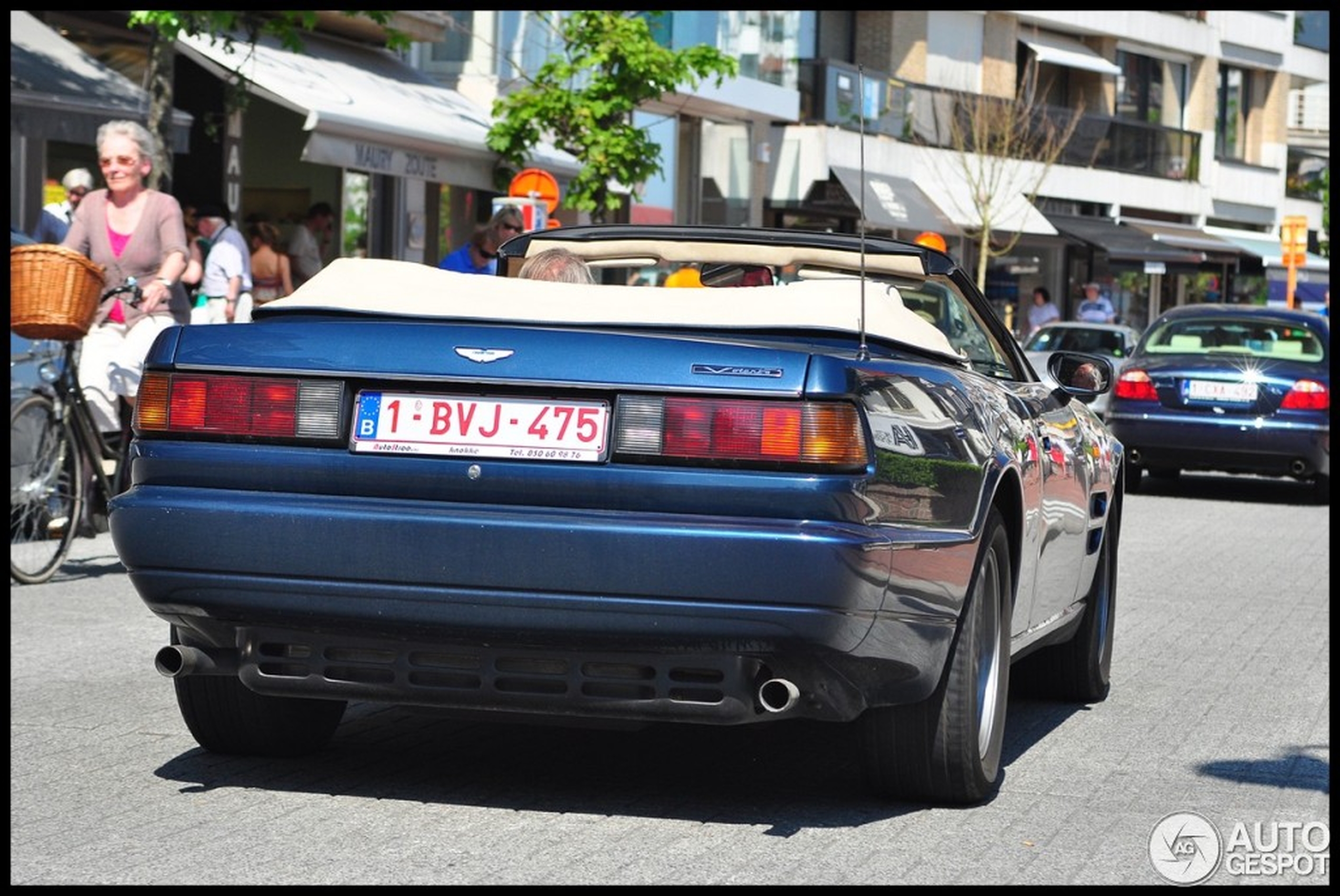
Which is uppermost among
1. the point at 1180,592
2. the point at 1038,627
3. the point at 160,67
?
the point at 160,67

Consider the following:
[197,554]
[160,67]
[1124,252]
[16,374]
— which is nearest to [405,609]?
[197,554]

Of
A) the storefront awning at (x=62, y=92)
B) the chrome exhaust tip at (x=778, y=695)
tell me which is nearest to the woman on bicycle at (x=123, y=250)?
the chrome exhaust tip at (x=778, y=695)

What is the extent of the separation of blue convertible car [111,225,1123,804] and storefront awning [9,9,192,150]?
40.3 feet

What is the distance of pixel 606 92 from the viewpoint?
2505 cm

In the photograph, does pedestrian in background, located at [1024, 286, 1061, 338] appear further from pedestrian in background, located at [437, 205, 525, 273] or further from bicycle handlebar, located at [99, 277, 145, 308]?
bicycle handlebar, located at [99, 277, 145, 308]

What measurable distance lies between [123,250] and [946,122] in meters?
37.4

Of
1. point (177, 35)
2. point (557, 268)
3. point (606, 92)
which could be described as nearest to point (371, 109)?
point (177, 35)

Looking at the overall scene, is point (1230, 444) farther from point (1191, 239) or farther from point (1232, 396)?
point (1191, 239)

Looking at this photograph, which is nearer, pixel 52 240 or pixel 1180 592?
pixel 1180 592

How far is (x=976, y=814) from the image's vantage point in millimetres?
5418

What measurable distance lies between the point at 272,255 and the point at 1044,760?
14307 mm

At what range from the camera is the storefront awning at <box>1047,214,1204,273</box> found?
161ft

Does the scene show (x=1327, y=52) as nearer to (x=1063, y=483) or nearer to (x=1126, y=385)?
(x=1126, y=385)

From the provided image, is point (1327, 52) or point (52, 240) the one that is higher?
point (1327, 52)
